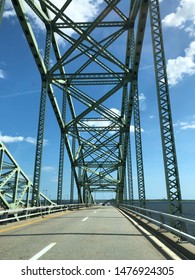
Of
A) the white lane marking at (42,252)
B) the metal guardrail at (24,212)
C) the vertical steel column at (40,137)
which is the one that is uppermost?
the vertical steel column at (40,137)

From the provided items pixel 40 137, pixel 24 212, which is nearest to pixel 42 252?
pixel 24 212

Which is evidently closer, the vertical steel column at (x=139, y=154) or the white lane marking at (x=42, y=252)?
the white lane marking at (x=42, y=252)

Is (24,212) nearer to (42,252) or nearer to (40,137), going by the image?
(40,137)

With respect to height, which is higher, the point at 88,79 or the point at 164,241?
the point at 88,79

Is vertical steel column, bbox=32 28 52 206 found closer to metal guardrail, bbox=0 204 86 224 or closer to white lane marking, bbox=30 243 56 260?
metal guardrail, bbox=0 204 86 224

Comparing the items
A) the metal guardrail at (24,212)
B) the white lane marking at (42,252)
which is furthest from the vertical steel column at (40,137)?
the white lane marking at (42,252)

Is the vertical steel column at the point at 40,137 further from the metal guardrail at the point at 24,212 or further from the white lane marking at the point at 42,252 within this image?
the white lane marking at the point at 42,252

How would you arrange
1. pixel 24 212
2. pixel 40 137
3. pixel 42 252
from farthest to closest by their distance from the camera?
pixel 40 137 < pixel 24 212 < pixel 42 252

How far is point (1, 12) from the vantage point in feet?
50.7

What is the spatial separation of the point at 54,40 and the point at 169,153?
2340cm

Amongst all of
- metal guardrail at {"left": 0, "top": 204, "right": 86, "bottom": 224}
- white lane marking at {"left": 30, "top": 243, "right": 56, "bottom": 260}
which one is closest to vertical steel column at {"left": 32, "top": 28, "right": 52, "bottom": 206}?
metal guardrail at {"left": 0, "top": 204, "right": 86, "bottom": 224}
